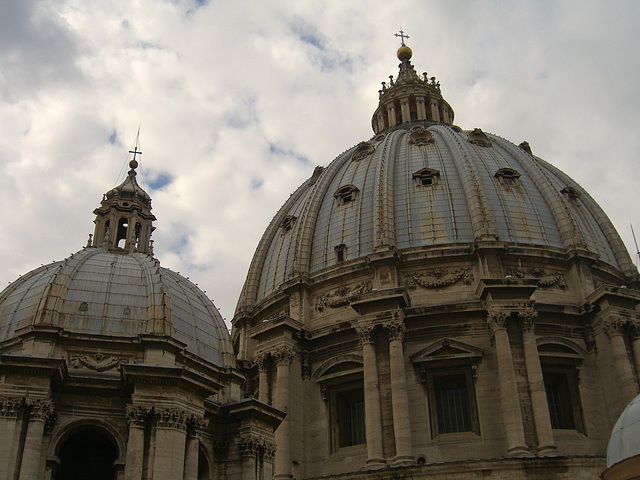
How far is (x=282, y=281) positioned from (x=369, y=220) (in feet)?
22.7

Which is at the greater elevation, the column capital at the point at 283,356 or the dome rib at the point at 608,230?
the dome rib at the point at 608,230

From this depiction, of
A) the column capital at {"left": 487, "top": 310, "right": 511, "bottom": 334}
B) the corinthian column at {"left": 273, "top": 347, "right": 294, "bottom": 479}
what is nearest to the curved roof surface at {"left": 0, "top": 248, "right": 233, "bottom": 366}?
the corinthian column at {"left": 273, "top": 347, "right": 294, "bottom": 479}

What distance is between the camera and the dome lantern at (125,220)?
33.7 metres

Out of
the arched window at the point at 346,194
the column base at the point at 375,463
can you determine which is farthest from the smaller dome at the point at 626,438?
the arched window at the point at 346,194

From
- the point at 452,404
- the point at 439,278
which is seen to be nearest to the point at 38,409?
the point at 452,404

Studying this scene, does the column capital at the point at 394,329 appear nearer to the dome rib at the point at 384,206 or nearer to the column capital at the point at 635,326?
the dome rib at the point at 384,206

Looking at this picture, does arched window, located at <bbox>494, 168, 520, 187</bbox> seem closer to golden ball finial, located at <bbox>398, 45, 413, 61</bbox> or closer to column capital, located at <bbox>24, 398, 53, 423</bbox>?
golden ball finial, located at <bbox>398, 45, 413, 61</bbox>

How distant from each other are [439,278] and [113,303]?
1947cm

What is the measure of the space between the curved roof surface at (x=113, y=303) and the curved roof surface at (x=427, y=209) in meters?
15.5

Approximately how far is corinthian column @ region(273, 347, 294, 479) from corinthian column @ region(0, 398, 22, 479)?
646 inches

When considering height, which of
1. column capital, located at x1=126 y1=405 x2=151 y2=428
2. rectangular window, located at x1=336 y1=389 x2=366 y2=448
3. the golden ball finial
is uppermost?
the golden ball finial

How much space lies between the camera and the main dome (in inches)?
1695

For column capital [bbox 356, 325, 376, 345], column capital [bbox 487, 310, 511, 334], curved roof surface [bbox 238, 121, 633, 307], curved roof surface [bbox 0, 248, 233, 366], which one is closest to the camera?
curved roof surface [bbox 0, 248, 233, 366]

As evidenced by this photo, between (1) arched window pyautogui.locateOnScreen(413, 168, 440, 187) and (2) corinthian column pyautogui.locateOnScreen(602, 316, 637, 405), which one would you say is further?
(1) arched window pyautogui.locateOnScreen(413, 168, 440, 187)
